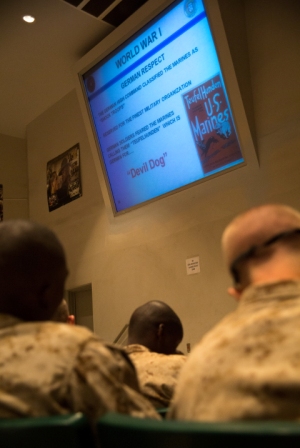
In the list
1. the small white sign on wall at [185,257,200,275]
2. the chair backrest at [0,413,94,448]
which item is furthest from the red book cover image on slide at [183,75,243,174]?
the chair backrest at [0,413,94,448]

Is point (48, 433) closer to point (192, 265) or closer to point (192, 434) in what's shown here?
point (192, 434)

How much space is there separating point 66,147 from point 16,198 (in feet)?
3.42

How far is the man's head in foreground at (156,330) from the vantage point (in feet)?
7.43

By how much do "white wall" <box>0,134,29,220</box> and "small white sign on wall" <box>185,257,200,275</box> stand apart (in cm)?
275

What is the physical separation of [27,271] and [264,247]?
54cm

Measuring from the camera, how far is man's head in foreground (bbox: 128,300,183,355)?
7.43ft

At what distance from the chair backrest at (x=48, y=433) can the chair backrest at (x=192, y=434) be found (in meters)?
0.04

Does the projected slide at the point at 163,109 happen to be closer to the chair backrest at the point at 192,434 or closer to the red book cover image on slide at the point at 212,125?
the red book cover image on slide at the point at 212,125

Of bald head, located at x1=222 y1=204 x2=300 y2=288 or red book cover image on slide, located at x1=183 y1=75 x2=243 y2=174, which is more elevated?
red book cover image on slide, located at x1=183 y1=75 x2=243 y2=174

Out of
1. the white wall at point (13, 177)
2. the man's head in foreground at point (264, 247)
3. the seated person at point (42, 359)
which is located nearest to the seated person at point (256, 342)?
the man's head in foreground at point (264, 247)

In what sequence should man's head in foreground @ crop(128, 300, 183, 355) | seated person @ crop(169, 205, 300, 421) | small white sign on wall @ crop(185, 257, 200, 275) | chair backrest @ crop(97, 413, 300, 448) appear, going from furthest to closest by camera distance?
small white sign on wall @ crop(185, 257, 200, 275) → man's head in foreground @ crop(128, 300, 183, 355) → seated person @ crop(169, 205, 300, 421) → chair backrest @ crop(97, 413, 300, 448)

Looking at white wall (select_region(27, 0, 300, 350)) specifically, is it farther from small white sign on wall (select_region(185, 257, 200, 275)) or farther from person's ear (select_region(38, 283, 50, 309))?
person's ear (select_region(38, 283, 50, 309))

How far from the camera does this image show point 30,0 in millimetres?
3748

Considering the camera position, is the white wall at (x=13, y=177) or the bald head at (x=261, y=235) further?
the white wall at (x=13, y=177)
